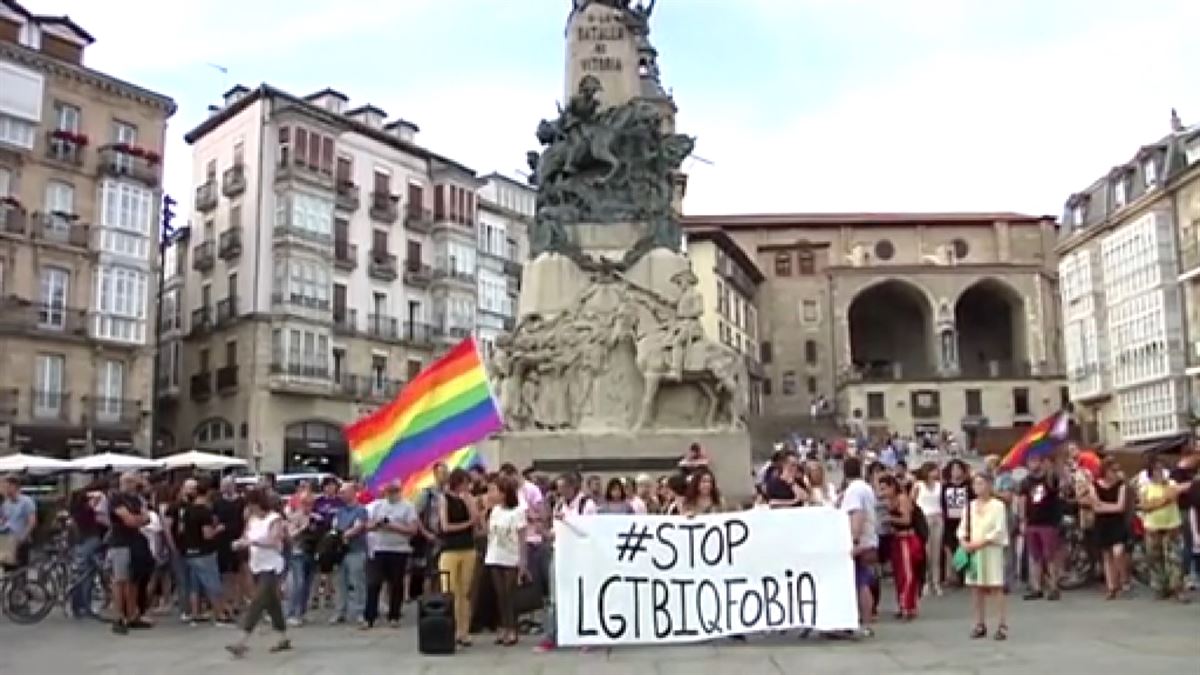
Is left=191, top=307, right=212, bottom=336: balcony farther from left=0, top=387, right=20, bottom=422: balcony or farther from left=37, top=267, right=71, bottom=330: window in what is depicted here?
left=0, top=387, right=20, bottom=422: balcony

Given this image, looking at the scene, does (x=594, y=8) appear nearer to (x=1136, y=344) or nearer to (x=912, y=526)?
(x=912, y=526)

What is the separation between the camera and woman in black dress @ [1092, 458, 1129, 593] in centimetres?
1402

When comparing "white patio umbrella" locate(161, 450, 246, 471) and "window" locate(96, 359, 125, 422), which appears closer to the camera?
"white patio umbrella" locate(161, 450, 246, 471)

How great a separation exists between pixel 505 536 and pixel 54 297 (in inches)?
1487

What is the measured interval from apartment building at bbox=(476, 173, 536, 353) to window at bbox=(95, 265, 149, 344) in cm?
1933

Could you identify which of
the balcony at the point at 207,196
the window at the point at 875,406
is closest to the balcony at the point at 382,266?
the balcony at the point at 207,196

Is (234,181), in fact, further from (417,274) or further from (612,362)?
(612,362)

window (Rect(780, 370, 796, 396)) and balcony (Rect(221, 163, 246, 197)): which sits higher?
balcony (Rect(221, 163, 246, 197))

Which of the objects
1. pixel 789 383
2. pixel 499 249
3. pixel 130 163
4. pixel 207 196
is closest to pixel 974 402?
pixel 789 383

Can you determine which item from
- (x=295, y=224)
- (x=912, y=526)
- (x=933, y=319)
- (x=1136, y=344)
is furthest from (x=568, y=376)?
(x=933, y=319)

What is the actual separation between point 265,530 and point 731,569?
4.42 meters

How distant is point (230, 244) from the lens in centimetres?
5219

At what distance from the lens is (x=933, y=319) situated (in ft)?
263

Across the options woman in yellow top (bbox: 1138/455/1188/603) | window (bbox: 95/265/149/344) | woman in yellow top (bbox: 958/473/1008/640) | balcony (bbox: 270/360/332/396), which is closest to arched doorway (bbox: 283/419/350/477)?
balcony (bbox: 270/360/332/396)
